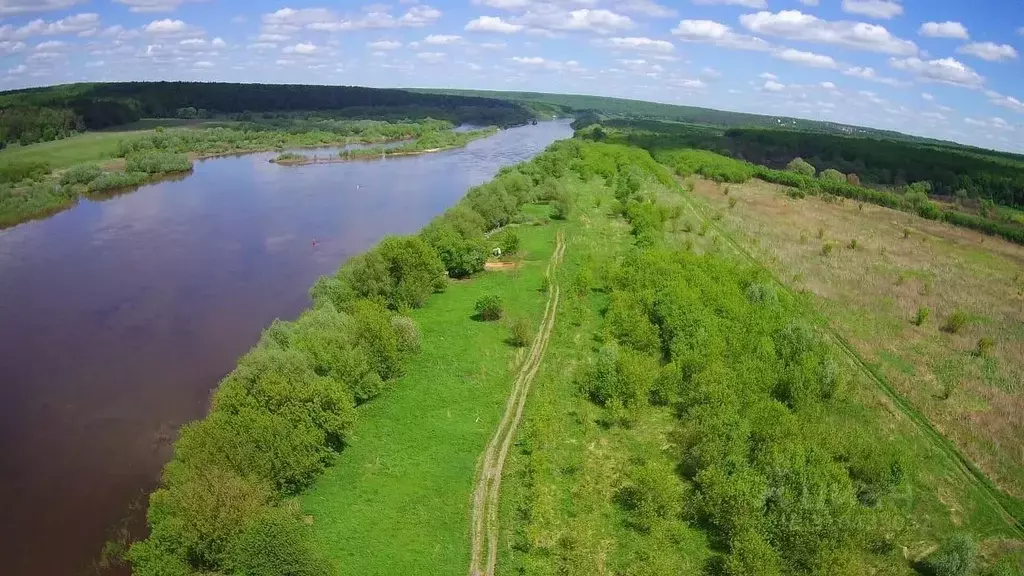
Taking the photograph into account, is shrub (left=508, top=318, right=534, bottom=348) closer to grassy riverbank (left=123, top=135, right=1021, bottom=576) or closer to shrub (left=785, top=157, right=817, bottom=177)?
grassy riverbank (left=123, top=135, right=1021, bottom=576)

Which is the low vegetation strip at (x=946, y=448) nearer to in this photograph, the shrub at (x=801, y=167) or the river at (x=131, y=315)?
the river at (x=131, y=315)

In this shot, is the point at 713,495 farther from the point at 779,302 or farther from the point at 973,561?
the point at 779,302

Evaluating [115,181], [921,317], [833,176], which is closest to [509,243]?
[921,317]

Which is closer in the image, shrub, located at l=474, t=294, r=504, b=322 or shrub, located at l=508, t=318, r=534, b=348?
shrub, located at l=508, t=318, r=534, b=348

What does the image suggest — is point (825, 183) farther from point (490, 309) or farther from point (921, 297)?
point (490, 309)

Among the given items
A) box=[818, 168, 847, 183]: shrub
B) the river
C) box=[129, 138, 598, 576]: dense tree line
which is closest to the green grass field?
box=[129, 138, 598, 576]: dense tree line

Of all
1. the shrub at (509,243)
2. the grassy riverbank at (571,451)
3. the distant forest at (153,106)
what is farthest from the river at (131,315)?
the distant forest at (153,106)
